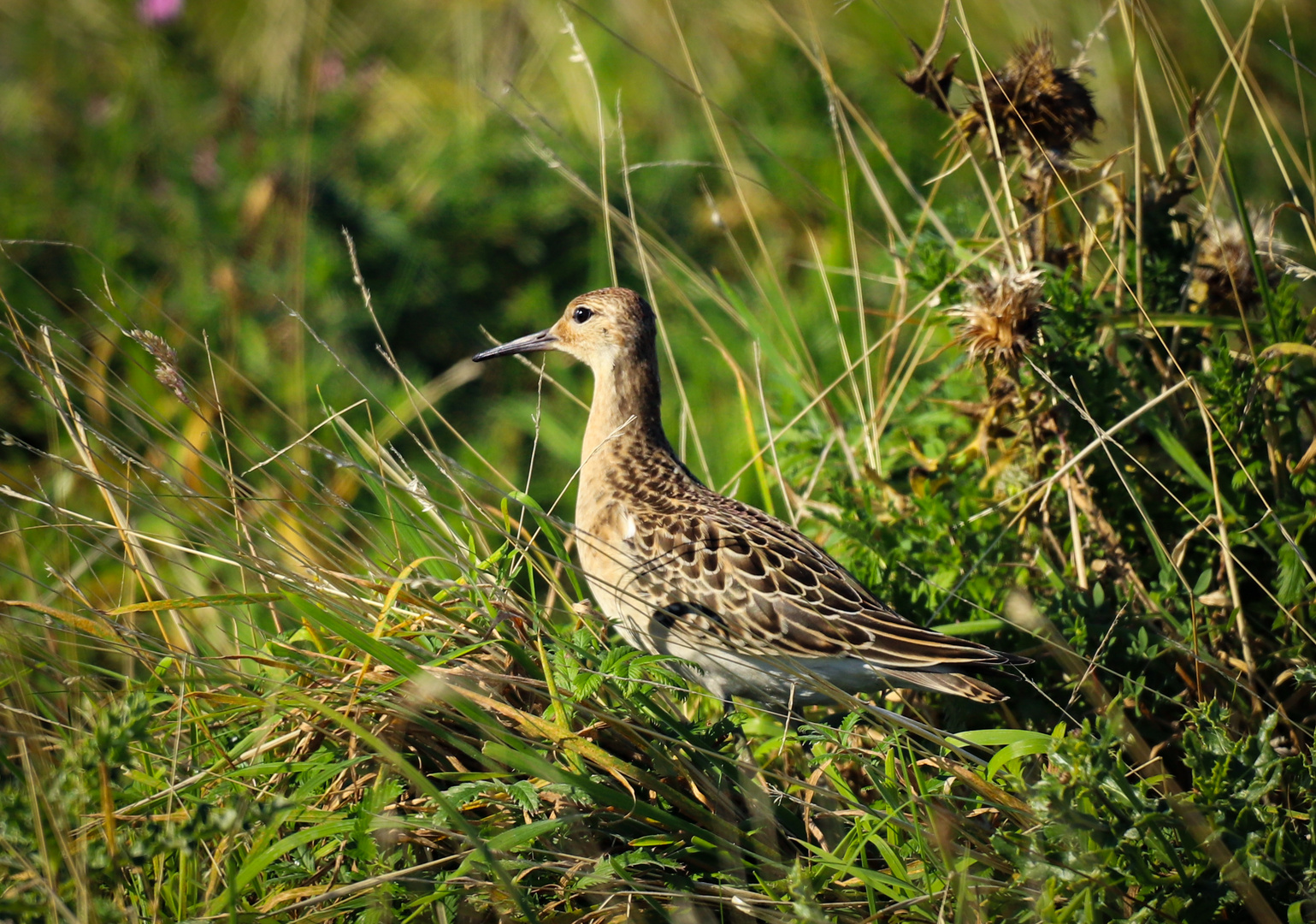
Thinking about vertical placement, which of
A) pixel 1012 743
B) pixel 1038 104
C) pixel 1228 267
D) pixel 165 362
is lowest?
pixel 1012 743

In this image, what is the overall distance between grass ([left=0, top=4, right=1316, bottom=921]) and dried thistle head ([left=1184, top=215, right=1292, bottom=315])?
0.02 metres

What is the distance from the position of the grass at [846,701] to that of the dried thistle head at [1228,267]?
2 cm

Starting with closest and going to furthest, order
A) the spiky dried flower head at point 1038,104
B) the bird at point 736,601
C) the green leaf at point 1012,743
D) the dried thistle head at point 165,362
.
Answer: the green leaf at point 1012,743, the dried thistle head at point 165,362, the bird at point 736,601, the spiky dried flower head at point 1038,104

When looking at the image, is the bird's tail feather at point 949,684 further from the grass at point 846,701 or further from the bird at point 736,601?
the grass at point 846,701

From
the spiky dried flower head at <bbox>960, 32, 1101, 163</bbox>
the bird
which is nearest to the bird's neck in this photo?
the bird

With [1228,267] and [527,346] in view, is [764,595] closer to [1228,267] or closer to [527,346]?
[527,346]

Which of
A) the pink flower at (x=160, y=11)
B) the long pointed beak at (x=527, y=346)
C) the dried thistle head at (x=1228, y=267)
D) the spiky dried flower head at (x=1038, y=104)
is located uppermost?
the pink flower at (x=160, y=11)

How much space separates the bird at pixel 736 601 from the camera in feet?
11.9

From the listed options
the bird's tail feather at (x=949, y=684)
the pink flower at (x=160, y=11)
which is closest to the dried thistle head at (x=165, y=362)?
the bird's tail feather at (x=949, y=684)

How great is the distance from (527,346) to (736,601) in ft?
5.93

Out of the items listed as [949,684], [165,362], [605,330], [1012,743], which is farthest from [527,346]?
[1012,743]

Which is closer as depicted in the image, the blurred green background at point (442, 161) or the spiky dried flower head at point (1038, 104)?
the spiky dried flower head at point (1038, 104)

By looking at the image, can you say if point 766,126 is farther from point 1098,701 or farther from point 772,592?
point 1098,701

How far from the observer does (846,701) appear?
121 inches
